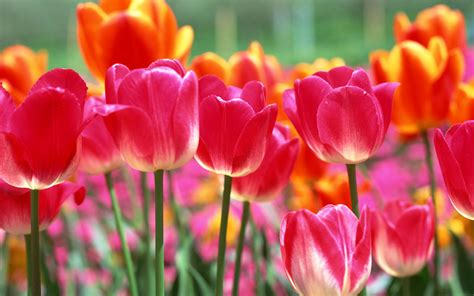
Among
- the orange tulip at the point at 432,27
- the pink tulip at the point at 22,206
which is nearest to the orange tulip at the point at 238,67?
the orange tulip at the point at 432,27

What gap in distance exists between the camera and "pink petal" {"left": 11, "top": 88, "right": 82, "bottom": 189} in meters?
0.35

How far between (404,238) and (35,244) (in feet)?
0.72

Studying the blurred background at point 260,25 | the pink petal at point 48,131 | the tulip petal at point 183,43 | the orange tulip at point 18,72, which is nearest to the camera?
the pink petal at point 48,131

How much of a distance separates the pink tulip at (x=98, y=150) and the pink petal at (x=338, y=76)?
146 mm

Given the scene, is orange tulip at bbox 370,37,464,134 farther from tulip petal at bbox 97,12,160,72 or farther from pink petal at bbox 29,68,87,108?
pink petal at bbox 29,68,87,108

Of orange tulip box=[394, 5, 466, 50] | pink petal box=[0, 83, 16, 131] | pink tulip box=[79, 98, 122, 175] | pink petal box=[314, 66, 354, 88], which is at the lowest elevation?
pink tulip box=[79, 98, 122, 175]

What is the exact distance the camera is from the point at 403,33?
694 millimetres

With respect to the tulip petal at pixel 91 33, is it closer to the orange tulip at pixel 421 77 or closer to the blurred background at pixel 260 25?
the orange tulip at pixel 421 77

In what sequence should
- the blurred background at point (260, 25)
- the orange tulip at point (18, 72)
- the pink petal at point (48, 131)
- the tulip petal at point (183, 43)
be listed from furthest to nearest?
the blurred background at point (260, 25) → the orange tulip at point (18, 72) → the tulip petal at point (183, 43) → the pink petal at point (48, 131)

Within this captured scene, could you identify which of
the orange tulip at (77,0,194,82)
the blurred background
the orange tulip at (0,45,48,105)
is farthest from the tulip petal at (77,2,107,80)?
the blurred background

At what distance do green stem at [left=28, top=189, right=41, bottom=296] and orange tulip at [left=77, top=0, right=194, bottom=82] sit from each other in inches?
7.7

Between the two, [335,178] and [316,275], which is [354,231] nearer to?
[316,275]

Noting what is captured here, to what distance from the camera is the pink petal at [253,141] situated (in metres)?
0.37

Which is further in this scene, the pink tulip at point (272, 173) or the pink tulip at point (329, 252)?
the pink tulip at point (272, 173)
